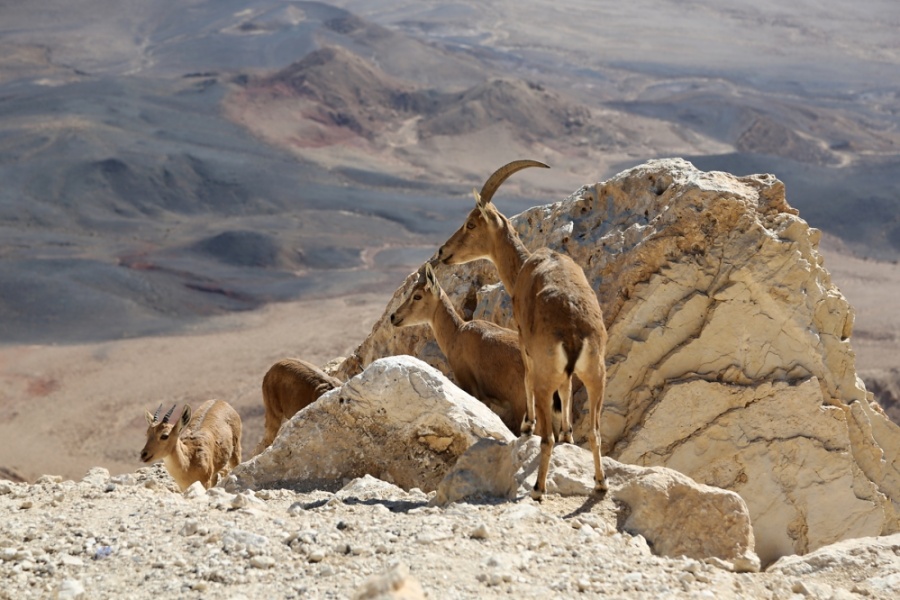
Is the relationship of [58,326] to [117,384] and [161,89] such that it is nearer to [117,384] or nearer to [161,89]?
[117,384]

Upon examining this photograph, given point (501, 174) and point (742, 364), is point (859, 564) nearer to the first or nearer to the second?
point (742, 364)

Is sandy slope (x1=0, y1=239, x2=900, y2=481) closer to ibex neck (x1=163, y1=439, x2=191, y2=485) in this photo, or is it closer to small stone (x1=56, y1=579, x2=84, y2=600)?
ibex neck (x1=163, y1=439, x2=191, y2=485)

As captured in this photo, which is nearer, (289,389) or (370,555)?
(370,555)

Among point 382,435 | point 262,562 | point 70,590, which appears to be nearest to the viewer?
point 70,590

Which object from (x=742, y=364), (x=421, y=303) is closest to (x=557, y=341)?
(x=742, y=364)

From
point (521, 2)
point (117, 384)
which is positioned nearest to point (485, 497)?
point (117, 384)

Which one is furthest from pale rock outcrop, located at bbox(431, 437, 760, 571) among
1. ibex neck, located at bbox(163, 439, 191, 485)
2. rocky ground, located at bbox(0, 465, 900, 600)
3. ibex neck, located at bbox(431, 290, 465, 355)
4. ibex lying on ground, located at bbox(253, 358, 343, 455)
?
ibex neck, located at bbox(163, 439, 191, 485)

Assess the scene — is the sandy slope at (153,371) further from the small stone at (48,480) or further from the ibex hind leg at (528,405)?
the ibex hind leg at (528,405)

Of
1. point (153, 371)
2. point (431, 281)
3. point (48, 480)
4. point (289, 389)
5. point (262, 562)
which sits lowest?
point (153, 371)

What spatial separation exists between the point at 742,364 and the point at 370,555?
16.8 feet

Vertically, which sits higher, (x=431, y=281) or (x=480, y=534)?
(x=480, y=534)

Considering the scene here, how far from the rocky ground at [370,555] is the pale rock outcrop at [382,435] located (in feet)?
3.73

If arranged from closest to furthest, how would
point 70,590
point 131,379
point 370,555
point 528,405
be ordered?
1. point 70,590
2. point 370,555
3. point 528,405
4. point 131,379

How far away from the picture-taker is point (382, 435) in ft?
28.8
